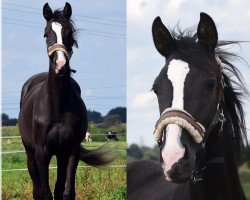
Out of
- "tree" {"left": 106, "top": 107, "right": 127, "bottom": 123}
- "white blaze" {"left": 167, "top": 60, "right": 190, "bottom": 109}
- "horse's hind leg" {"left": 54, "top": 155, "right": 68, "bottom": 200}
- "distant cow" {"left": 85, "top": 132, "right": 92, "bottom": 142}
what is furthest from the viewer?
"tree" {"left": 106, "top": 107, "right": 127, "bottom": 123}

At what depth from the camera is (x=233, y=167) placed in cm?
314

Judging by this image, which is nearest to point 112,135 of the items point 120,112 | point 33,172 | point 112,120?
point 112,120

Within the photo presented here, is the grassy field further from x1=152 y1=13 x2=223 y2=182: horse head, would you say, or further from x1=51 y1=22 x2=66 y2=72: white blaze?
x1=152 y1=13 x2=223 y2=182: horse head

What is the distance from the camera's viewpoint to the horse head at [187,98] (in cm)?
276

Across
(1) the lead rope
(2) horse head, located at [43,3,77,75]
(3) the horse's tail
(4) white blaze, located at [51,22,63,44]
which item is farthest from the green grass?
(3) the horse's tail

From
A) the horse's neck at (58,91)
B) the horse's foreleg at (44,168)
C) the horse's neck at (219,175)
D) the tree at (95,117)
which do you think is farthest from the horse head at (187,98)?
the tree at (95,117)

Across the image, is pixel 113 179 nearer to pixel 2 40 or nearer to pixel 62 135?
pixel 62 135

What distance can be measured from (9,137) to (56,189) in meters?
0.88

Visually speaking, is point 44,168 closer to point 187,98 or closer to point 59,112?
point 59,112

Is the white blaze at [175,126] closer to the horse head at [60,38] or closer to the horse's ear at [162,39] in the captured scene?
the horse's ear at [162,39]

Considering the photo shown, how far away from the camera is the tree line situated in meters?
5.71

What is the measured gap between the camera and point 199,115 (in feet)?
9.55

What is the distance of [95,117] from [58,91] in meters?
1.13

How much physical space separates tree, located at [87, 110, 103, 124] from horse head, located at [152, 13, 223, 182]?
8.50 feet
